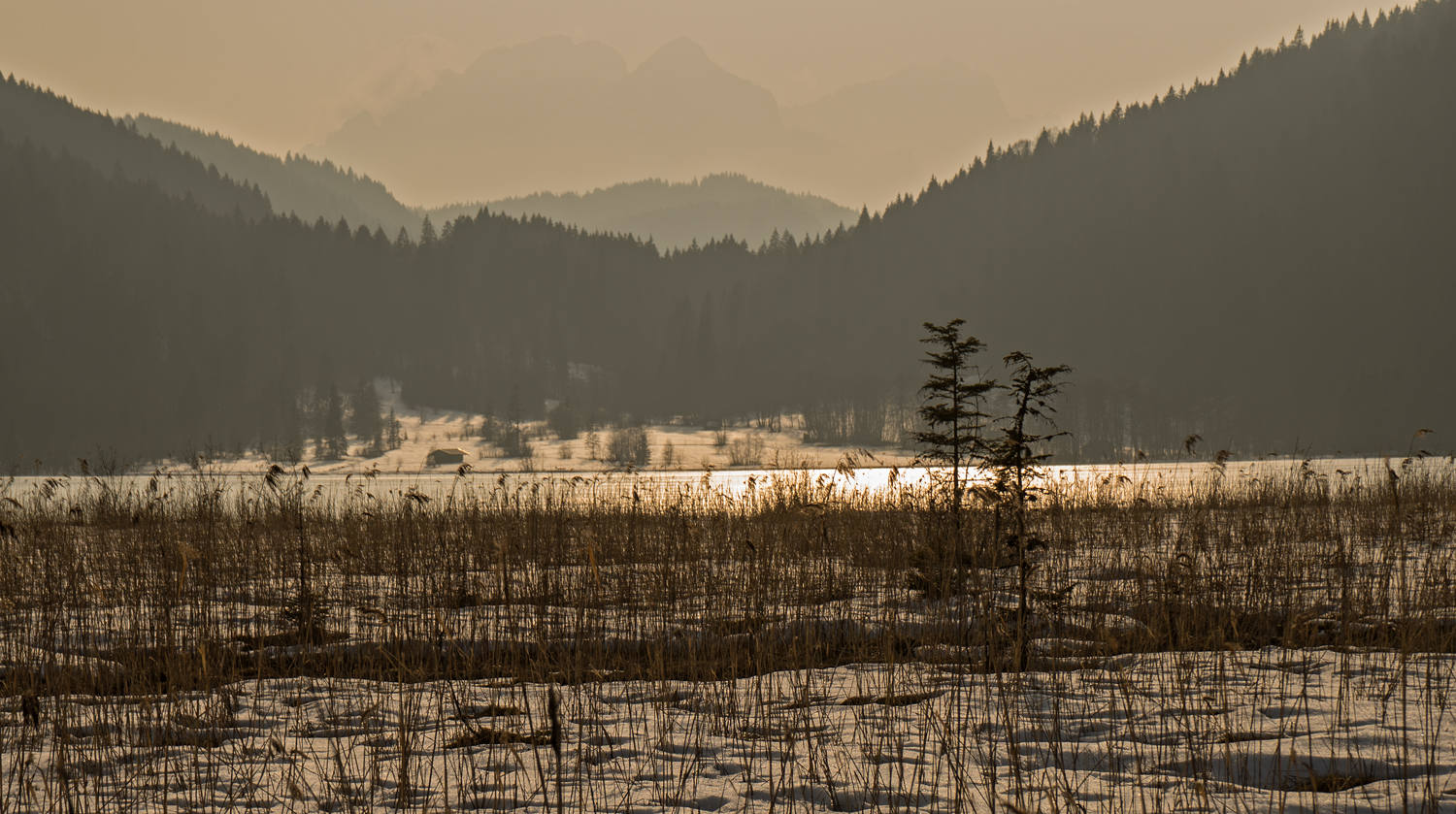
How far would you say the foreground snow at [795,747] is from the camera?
12.0ft

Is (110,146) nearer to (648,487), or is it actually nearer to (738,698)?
(648,487)

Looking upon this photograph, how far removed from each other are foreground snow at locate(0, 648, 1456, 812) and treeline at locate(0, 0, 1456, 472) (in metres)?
76.4

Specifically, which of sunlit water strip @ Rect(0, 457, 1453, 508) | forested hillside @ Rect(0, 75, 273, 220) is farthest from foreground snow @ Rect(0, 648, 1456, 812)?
forested hillside @ Rect(0, 75, 273, 220)

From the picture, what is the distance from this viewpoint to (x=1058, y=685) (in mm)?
5109

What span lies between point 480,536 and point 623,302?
106698 millimetres

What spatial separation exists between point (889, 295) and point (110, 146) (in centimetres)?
12799

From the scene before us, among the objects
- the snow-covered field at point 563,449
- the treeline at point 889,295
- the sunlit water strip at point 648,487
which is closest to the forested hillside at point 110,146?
the treeline at point 889,295

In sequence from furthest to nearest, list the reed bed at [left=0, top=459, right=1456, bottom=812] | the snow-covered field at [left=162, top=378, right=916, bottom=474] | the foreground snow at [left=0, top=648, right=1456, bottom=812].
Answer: the snow-covered field at [left=162, top=378, right=916, bottom=474], the reed bed at [left=0, top=459, right=1456, bottom=812], the foreground snow at [left=0, top=648, right=1456, bottom=812]

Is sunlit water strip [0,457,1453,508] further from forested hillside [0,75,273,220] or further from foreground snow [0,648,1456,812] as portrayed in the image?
forested hillside [0,75,273,220]

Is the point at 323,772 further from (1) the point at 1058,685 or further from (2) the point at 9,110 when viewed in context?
(2) the point at 9,110

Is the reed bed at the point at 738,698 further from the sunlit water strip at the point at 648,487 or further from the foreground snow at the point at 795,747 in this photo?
the sunlit water strip at the point at 648,487

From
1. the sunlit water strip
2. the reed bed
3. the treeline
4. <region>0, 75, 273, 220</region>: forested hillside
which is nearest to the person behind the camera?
the reed bed

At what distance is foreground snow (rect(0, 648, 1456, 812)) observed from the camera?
12.0ft

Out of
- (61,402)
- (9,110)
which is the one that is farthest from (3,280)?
(9,110)
